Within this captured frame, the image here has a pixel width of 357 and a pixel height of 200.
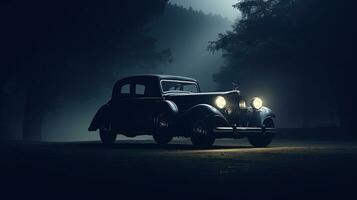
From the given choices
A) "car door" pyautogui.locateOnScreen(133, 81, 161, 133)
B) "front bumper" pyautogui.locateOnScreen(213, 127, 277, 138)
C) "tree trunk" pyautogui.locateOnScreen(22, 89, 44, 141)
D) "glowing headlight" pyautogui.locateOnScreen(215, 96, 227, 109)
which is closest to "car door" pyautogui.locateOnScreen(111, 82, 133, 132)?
"car door" pyautogui.locateOnScreen(133, 81, 161, 133)

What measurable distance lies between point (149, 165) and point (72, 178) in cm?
189

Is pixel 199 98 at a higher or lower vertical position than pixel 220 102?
higher

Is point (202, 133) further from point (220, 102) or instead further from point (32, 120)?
point (32, 120)

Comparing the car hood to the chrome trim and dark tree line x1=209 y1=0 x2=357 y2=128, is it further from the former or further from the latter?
dark tree line x1=209 y1=0 x2=357 y2=128

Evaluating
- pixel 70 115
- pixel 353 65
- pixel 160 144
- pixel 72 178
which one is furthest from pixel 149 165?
pixel 70 115

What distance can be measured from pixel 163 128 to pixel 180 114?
22.9 inches

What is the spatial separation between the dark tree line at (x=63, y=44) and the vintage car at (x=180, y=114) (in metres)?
9.85

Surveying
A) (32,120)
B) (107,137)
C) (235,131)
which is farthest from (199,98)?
(32,120)

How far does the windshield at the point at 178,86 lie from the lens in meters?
15.6

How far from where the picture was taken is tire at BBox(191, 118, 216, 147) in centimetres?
1383

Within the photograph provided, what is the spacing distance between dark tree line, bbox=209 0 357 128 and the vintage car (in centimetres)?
944

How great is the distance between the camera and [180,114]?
1468 cm

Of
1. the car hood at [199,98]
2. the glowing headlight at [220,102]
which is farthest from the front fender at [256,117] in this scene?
the glowing headlight at [220,102]

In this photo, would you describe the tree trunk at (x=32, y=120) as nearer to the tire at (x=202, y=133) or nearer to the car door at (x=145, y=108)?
the car door at (x=145, y=108)
